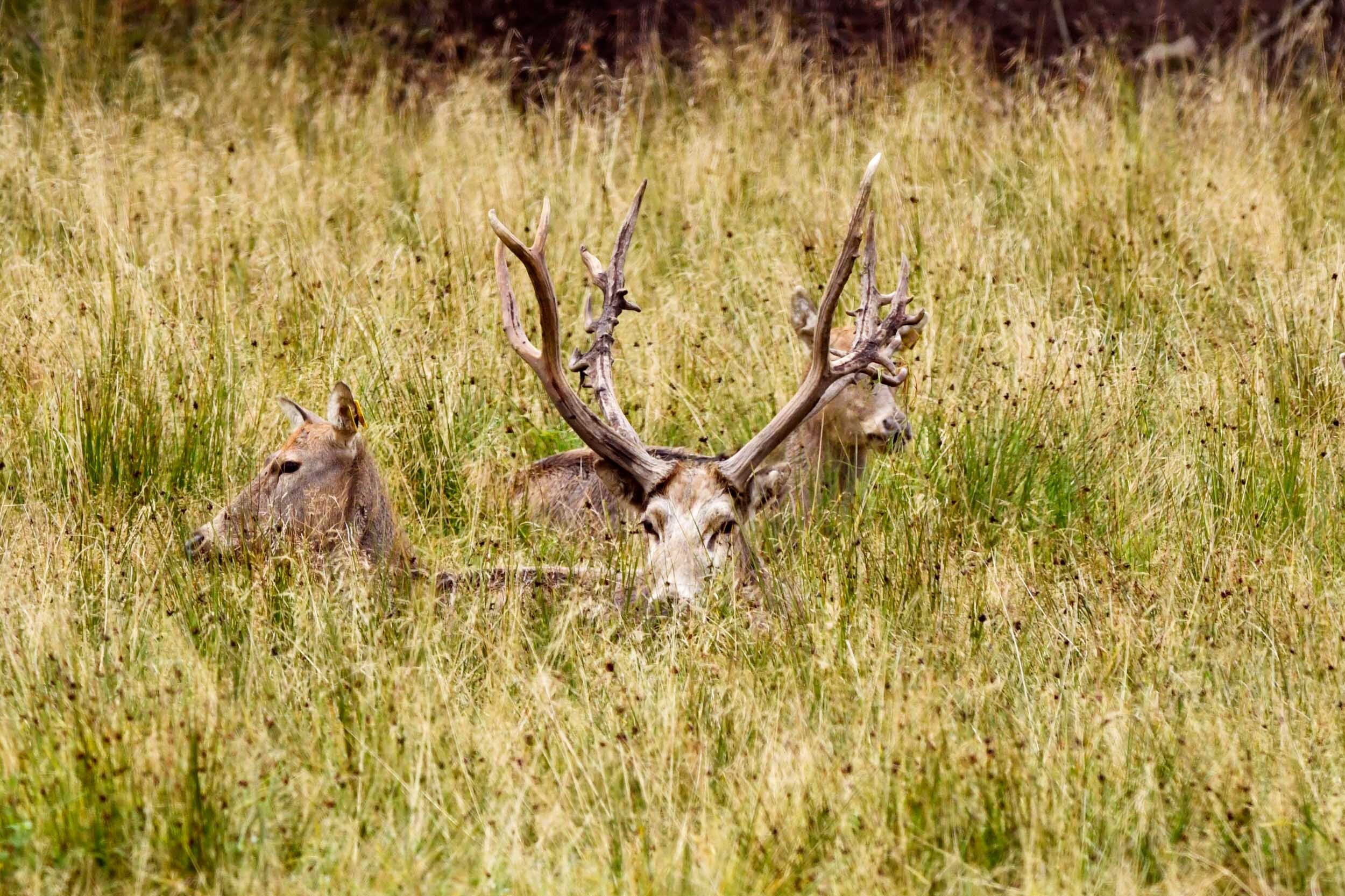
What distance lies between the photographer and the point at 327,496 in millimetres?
6340

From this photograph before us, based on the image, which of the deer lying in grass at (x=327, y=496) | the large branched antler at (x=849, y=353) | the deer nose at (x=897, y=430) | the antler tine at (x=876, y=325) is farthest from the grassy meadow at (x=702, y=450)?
the antler tine at (x=876, y=325)

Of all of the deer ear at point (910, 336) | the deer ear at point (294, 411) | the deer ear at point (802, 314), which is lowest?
the deer ear at point (294, 411)

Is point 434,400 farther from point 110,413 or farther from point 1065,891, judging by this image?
point 1065,891

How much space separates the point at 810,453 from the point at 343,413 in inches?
83.9

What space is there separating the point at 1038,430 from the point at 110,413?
11.6 feet

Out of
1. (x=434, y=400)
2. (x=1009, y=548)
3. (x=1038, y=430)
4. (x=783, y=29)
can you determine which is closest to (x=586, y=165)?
Answer: (x=783, y=29)

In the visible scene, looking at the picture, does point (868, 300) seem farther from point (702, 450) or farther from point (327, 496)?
point (327, 496)

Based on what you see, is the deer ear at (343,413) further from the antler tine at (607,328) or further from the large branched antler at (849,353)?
the large branched antler at (849,353)

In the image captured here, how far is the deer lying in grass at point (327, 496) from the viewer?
20.4 feet

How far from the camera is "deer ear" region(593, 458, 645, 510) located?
632 centimetres

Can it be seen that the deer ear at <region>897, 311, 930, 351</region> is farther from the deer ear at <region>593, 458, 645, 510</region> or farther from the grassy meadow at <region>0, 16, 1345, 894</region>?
the deer ear at <region>593, 458, 645, 510</region>

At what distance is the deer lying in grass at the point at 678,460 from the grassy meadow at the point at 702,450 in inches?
8.2

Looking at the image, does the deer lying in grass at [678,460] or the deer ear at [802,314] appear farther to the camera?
the deer ear at [802,314]

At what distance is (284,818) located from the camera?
414cm
